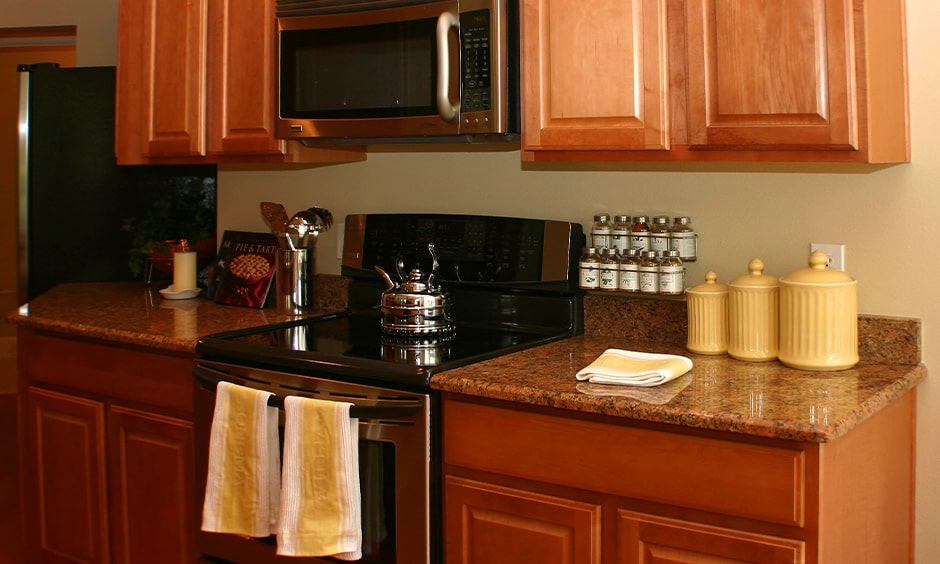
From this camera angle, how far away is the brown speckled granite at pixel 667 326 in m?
2.05

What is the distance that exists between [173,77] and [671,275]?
1614mm

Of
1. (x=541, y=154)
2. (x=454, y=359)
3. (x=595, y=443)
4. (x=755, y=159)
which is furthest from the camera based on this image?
(x=541, y=154)

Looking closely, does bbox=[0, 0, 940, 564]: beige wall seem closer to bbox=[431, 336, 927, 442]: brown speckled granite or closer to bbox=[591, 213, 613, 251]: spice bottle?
bbox=[591, 213, 613, 251]: spice bottle

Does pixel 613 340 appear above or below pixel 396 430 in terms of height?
above

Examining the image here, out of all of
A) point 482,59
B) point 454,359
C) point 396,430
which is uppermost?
point 482,59

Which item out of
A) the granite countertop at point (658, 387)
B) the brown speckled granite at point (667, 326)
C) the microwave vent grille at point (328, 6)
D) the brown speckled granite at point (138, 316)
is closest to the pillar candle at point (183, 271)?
the brown speckled granite at point (138, 316)

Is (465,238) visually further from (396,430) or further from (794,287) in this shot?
(794,287)

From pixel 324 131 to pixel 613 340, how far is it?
3.10ft

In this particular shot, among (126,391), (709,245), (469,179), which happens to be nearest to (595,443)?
(709,245)

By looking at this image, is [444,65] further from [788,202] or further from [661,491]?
[661,491]

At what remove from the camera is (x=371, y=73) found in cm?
248

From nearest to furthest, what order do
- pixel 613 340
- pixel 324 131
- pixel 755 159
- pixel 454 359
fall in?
pixel 755 159, pixel 454 359, pixel 613 340, pixel 324 131

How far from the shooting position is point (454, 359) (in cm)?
208

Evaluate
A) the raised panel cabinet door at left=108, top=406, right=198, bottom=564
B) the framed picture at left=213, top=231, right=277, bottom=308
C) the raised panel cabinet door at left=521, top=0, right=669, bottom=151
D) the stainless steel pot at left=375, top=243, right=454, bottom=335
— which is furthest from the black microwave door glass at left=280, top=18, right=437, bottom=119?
the raised panel cabinet door at left=108, top=406, right=198, bottom=564
